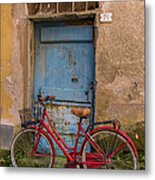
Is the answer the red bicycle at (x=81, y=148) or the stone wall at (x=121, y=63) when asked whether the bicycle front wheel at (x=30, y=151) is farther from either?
the stone wall at (x=121, y=63)

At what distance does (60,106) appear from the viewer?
8.23ft

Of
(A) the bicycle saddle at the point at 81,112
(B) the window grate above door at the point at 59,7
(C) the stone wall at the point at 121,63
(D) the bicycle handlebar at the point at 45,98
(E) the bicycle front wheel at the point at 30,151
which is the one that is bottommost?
(E) the bicycle front wheel at the point at 30,151

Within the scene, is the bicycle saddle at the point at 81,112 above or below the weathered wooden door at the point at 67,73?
below

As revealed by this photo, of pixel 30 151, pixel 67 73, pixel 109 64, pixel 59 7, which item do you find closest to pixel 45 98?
pixel 67 73

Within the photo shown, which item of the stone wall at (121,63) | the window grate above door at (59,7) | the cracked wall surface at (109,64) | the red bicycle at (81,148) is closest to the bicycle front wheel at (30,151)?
the red bicycle at (81,148)

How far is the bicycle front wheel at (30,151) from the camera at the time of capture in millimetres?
2520

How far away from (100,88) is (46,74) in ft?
1.15

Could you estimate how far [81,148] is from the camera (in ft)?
8.16

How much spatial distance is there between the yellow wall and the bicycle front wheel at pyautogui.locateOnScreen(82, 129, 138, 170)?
0.55m

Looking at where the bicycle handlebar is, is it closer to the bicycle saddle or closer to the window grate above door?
the bicycle saddle

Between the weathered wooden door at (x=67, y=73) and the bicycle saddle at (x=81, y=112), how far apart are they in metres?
0.02

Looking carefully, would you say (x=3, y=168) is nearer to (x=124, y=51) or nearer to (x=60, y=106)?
(x=60, y=106)

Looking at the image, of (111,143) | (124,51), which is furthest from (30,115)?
(124,51)

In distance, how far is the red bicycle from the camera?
2.44 m
